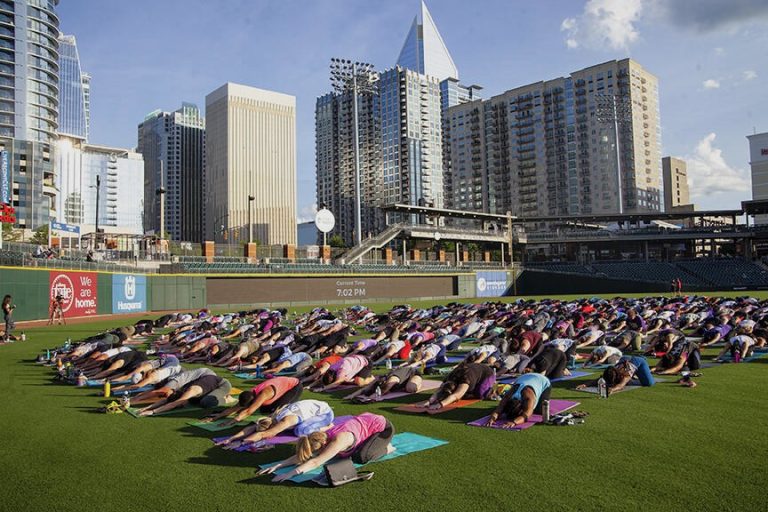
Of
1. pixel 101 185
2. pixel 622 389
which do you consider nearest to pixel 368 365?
pixel 622 389

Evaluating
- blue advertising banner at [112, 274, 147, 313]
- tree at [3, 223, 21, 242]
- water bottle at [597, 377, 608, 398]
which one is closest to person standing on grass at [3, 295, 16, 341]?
blue advertising banner at [112, 274, 147, 313]

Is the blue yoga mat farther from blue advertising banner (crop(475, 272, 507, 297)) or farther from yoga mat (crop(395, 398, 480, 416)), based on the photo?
blue advertising banner (crop(475, 272, 507, 297))

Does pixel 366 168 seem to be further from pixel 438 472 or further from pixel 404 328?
pixel 438 472

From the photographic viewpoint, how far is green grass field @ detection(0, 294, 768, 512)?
631 cm

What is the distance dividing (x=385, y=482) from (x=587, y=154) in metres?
147

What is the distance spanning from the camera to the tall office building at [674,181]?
186625 mm

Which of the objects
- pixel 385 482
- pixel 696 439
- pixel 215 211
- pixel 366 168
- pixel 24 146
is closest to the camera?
pixel 385 482

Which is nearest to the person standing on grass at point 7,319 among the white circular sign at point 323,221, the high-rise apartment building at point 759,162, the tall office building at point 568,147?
the white circular sign at point 323,221

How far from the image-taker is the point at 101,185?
177 metres

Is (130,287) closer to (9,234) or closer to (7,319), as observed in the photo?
(7,319)

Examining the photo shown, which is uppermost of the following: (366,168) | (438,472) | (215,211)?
(366,168)

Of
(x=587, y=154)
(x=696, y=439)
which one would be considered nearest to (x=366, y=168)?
(x=587, y=154)

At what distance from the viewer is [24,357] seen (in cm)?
1850

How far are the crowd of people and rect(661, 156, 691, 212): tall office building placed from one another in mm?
180260
